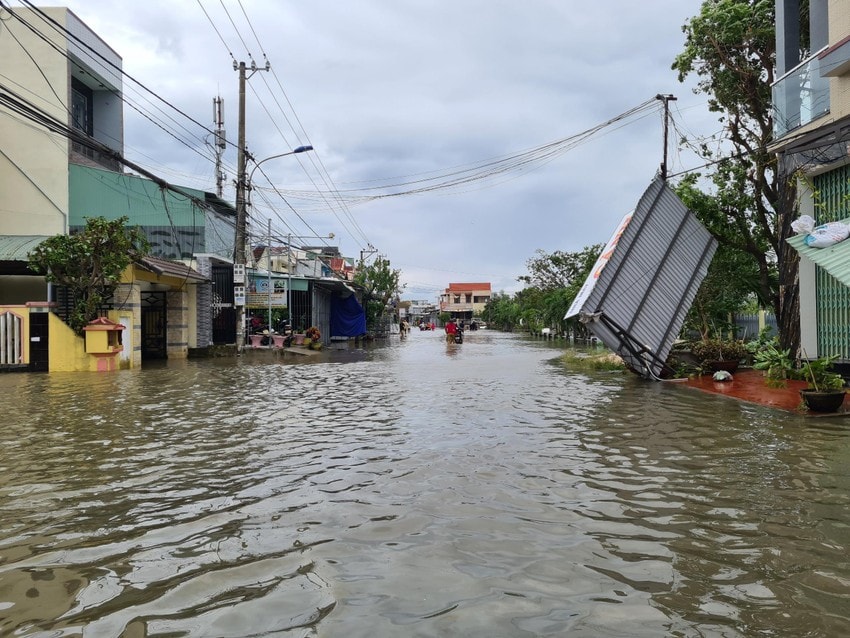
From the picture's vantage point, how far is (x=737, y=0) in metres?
16.3

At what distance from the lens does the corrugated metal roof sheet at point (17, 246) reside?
1800cm

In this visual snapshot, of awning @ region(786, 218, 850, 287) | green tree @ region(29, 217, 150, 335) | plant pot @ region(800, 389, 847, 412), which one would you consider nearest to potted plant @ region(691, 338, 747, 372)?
awning @ region(786, 218, 850, 287)

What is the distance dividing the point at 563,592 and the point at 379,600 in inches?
36.9

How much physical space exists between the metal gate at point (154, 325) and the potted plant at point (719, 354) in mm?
18617

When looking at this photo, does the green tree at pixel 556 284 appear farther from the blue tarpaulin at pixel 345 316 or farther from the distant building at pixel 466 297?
the distant building at pixel 466 297

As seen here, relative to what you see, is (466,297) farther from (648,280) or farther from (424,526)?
(424,526)

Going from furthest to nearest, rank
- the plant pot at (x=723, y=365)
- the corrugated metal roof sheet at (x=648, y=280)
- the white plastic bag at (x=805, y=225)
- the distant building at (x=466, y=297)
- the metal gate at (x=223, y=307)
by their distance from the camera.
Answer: the distant building at (x=466, y=297), the metal gate at (x=223, y=307), the plant pot at (x=723, y=365), the corrugated metal roof sheet at (x=648, y=280), the white plastic bag at (x=805, y=225)

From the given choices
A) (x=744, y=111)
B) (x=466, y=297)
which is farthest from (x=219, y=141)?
(x=466, y=297)

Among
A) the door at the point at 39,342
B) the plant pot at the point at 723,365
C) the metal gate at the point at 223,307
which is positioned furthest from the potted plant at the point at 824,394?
Answer: the metal gate at the point at 223,307

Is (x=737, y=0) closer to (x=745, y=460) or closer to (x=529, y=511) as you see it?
(x=745, y=460)

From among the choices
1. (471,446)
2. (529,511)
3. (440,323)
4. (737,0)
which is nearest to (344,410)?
(471,446)

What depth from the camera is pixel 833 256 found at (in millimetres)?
9906

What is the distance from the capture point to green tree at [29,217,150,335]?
16.3m

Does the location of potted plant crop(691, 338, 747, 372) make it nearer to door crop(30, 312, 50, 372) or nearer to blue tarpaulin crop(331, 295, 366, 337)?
door crop(30, 312, 50, 372)
